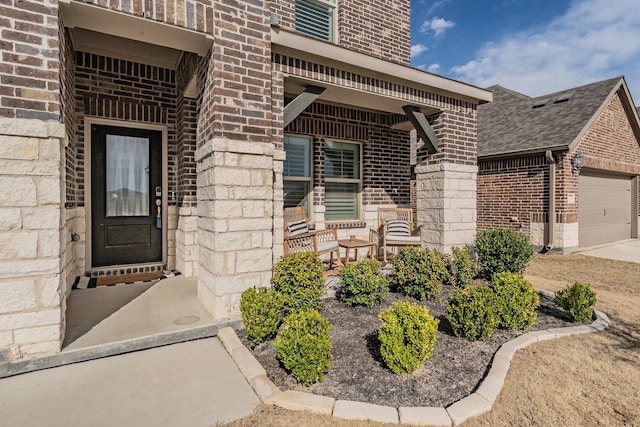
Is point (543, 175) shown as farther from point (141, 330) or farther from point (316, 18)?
point (141, 330)

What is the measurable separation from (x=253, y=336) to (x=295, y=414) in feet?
3.65

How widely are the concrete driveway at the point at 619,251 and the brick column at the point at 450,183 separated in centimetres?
537

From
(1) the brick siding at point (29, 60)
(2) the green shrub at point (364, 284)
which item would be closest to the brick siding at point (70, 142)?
(1) the brick siding at point (29, 60)

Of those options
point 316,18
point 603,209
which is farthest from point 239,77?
point 603,209

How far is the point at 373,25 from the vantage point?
777 cm

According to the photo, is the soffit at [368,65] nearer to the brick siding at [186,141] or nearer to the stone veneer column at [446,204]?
the stone veneer column at [446,204]

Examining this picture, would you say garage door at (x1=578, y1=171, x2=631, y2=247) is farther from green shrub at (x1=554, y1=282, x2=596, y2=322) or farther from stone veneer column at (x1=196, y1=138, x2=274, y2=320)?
stone veneer column at (x1=196, y1=138, x2=274, y2=320)

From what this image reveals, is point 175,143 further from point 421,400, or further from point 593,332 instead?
point 593,332

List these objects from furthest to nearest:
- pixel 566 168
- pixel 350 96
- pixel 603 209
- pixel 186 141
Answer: pixel 603 209
pixel 566 168
pixel 350 96
pixel 186 141

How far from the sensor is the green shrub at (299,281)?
3.67m

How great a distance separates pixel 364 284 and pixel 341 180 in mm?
3689

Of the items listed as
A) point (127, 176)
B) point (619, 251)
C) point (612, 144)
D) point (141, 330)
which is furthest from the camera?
point (612, 144)

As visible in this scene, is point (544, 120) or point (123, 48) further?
point (544, 120)

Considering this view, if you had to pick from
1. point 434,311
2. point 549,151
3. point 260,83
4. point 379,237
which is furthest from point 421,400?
point 549,151
